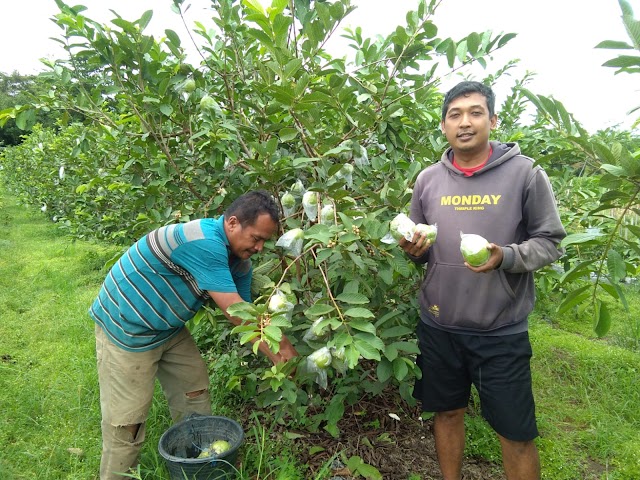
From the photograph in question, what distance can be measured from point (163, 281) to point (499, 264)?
113 cm

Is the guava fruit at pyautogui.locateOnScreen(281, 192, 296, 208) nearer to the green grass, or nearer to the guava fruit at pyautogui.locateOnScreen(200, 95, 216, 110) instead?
the guava fruit at pyautogui.locateOnScreen(200, 95, 216, 110)

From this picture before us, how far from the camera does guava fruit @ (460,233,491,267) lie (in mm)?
1348

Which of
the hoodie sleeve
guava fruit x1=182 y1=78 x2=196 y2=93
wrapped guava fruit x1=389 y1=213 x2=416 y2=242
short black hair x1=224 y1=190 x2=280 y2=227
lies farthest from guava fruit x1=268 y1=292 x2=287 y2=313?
guava fruit x1=182 y1=78 x2=196 y2=93

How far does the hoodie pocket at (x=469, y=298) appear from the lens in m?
1.50

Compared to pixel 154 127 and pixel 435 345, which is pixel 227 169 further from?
pixel 435 345

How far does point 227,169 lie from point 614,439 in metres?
2.16

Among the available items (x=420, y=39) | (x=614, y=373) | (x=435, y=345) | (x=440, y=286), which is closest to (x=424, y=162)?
(x=420, y=39)

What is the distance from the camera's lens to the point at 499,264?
4.59ft

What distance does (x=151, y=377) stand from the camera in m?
1.82

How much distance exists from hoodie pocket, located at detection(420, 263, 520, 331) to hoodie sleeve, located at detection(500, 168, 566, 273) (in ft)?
0.27

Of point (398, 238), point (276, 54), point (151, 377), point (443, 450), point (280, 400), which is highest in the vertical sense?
point (276, 54)

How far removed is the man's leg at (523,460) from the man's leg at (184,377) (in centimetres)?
123

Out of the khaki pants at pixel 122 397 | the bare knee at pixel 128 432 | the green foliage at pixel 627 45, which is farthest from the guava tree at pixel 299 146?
the green foliage at pixel 627 45

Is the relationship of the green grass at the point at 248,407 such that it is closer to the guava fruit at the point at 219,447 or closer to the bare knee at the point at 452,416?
the guava fruit at the point at 219,447
